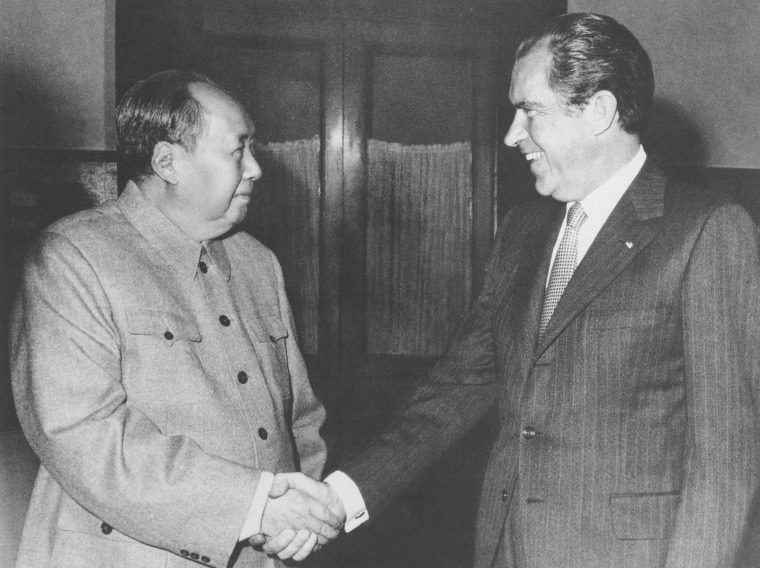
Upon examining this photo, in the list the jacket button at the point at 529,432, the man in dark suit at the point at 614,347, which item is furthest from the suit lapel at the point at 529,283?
the jacket button at the point at 529,432

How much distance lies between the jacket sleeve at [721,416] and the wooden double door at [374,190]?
2377mm

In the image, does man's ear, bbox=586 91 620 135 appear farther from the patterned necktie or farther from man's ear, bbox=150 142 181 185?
man's ear, bbox=150 142 181 185

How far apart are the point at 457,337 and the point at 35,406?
1146 mm

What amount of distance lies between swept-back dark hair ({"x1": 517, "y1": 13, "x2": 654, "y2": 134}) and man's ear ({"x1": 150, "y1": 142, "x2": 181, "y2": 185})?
0.99 meters

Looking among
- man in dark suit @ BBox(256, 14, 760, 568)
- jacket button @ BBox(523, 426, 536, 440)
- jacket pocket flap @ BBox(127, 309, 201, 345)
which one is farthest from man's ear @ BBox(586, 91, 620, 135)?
jacket pocket flap @ BBox(127, 309, 201, 345)

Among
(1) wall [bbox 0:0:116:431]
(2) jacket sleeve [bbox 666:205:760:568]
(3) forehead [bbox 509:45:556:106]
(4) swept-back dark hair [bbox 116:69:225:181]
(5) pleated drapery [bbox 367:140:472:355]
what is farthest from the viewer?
(5) pleated drapery [bbox 367:140:472:355]

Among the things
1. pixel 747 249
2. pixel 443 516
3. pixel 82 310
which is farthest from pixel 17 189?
pixel 747 249

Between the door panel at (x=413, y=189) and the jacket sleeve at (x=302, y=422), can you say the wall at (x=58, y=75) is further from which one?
the jacket sleeve at (x=302, y=422)

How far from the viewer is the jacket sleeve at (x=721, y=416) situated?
1.40 metres

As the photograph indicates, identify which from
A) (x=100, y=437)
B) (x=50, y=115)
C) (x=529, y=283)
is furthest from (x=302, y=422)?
(x=50, y=115)

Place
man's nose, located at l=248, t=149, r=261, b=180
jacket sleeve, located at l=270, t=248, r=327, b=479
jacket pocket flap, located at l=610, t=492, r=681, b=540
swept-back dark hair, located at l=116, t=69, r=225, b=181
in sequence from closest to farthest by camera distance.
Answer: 1. jacket pocket flap, located at l=610, t=492, r=681, b=540
2. swept-back dark hair, located at l=116, t=69, r=225, b=181
3. man's nose, located at l=248, t=149, r=261, b=180
4. jacket sleeve, located at l=270, t=248, r=327, b=479

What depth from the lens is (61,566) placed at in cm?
163

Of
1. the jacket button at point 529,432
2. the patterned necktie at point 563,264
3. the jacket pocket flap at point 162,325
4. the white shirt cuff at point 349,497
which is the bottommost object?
the white shirt cuff at point 349,497

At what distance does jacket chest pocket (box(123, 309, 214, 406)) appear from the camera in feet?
5.49
